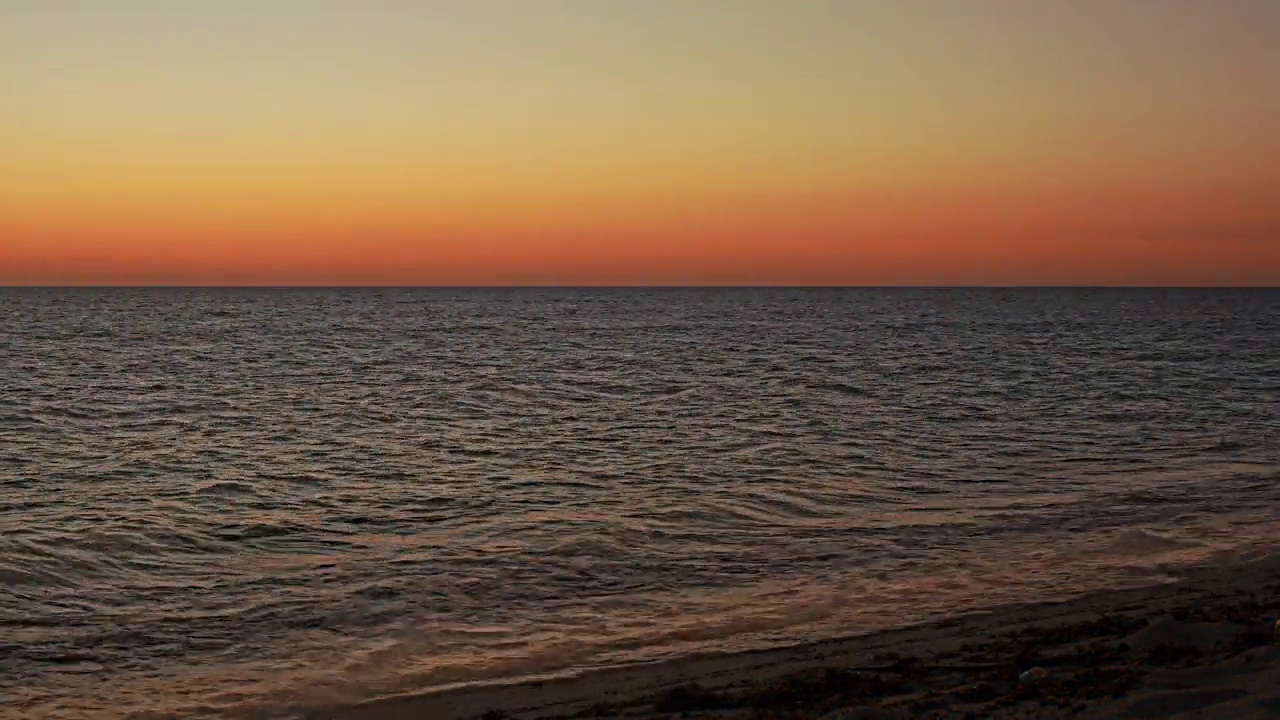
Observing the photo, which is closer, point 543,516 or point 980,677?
point 980,677

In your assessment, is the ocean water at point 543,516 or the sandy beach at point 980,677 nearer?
the sandy beach at point 980,677

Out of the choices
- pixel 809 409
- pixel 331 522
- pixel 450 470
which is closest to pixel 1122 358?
pixel 809 409

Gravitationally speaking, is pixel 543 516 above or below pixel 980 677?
below

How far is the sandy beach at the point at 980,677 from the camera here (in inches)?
333

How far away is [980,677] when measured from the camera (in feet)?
31.8

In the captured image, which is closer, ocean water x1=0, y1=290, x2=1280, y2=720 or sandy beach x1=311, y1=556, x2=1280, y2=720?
sandy beach x1=311, y1=556, x2=1280, y2=720

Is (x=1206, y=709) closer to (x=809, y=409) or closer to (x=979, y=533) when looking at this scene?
(x=979, y=533)

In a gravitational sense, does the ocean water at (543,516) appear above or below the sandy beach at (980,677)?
below

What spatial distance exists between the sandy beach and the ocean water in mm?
698

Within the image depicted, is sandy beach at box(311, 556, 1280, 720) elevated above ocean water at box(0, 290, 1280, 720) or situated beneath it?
elevated above

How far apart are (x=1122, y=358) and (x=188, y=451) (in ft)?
157

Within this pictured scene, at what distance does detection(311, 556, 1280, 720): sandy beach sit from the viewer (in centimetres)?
846

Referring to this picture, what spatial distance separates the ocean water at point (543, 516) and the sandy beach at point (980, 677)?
0.70 metres

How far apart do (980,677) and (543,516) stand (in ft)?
33.7
